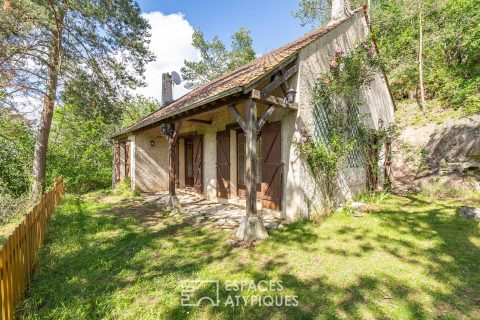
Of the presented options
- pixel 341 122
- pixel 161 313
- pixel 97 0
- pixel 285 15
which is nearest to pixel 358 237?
pixel 341 122

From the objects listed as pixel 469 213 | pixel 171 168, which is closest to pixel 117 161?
pixel 171 168

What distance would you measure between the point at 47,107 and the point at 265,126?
7.15 m

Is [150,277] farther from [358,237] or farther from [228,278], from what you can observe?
[358,237]

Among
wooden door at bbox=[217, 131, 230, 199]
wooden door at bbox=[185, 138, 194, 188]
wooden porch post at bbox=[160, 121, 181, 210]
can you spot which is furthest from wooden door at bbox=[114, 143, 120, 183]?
wooden door at bbox=[217, 131, 230, 199]

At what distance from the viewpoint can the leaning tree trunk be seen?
6.24 m

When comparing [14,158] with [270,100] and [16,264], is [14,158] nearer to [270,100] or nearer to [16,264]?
[16,264]

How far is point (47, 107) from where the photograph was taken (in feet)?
25.9

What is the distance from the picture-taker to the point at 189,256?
3799 millimetres

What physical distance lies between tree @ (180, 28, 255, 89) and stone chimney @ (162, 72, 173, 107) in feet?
38.5

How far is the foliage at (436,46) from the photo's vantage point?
35.6 ft

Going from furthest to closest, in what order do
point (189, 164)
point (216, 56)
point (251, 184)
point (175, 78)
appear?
1. point (216, 56)
2. point (175, 78)
3. point (189, 164)
4. point (251, 184)

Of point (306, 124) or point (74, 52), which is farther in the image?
point (74, 52)

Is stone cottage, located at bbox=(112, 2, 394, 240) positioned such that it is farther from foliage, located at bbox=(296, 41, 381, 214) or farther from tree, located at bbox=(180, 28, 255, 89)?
tree, located at bbox=(180, 28, 255, 89)

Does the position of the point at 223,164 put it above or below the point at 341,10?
below
